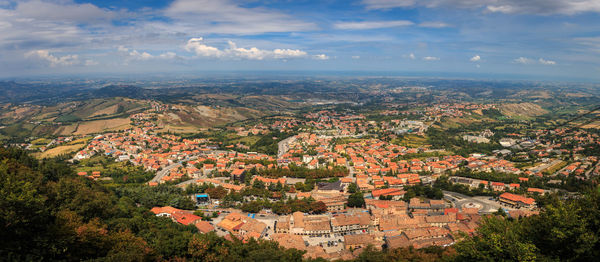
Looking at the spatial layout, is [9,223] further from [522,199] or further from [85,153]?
[85,153]

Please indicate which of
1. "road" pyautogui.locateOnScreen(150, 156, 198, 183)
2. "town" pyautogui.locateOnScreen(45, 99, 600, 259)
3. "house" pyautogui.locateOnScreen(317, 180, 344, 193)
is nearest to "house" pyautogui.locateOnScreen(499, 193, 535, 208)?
"town" pyautogui.locateOnScreen(45, 99, 600, 259)

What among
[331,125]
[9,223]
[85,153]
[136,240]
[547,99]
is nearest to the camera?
[9,223]

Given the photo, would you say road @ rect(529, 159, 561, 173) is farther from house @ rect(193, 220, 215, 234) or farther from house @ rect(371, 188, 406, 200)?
house @ rect(193, 220, 215, 234)

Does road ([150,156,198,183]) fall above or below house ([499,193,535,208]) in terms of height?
below

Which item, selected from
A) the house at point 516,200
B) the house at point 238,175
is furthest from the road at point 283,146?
the house at point 516,200

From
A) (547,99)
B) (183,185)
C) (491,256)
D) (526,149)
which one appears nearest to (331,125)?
(526,149)

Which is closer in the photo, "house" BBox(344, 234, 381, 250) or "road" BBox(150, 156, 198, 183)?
"house" BBox(344, 234, 381, 250)

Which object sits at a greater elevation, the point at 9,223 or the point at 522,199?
the point at 9,223

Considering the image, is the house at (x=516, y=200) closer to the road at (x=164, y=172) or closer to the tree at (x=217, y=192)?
the tree at (x=217, y=192)

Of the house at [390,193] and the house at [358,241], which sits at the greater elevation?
the house at [358,241]
